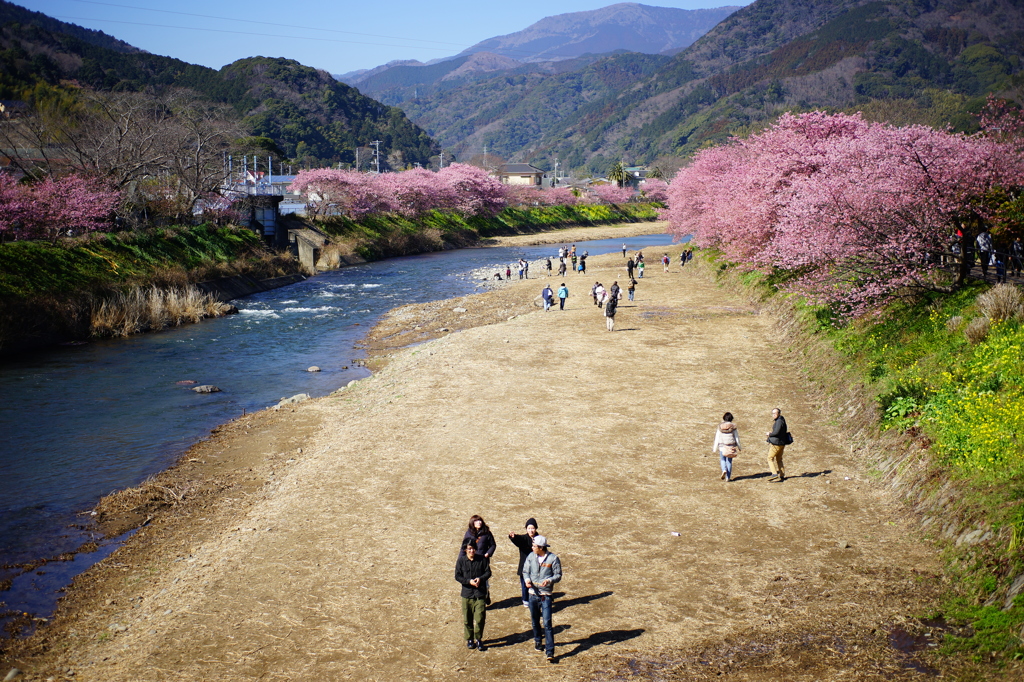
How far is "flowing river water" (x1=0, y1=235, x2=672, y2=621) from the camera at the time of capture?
14180 mm

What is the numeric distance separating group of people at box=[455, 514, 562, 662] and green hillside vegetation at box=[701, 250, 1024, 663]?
5.09 metres

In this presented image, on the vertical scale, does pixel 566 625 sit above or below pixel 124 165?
below

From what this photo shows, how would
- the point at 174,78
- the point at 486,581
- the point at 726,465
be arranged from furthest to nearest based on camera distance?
the point at 174,78 < the point at 726,465 < the point at 486,581

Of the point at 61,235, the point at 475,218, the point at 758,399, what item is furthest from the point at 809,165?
the point at 475,218

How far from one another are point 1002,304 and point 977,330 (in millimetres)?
1190

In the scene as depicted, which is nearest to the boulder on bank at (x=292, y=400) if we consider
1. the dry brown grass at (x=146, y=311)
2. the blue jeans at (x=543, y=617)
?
the blue jeans at (x=543, y=617)

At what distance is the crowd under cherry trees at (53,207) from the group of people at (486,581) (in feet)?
122

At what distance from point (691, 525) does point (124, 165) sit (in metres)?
44.3

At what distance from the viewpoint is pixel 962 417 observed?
13289 millimetres

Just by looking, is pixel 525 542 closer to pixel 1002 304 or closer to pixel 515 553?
pixel 515 553

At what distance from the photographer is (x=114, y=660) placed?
9680mm

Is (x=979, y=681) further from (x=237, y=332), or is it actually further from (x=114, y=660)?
(x=237, y=332)

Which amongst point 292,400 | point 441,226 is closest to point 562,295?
point 292,400

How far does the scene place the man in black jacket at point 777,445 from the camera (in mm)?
14469
